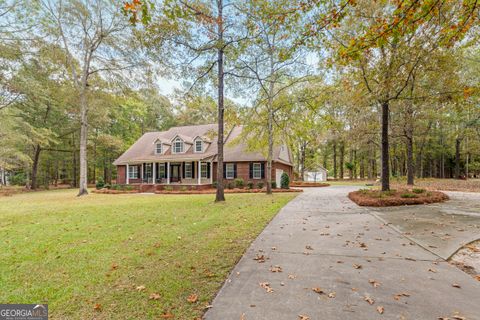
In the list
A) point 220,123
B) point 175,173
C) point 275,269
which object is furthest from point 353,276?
point 175,173

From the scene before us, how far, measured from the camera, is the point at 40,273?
3.59 m

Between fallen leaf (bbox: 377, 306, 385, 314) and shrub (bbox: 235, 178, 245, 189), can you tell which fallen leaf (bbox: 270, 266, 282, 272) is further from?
shrub (bbox: 235, 178, 245, 189)

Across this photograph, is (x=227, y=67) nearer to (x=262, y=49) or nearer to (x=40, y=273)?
(x=262, y=49)

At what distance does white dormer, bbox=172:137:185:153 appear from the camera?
23.2 m

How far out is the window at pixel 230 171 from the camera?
2156 centimetres

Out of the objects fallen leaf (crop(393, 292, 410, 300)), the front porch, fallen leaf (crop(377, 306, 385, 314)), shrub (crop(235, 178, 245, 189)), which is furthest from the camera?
the front porch

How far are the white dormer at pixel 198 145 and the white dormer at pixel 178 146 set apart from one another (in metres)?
1.23

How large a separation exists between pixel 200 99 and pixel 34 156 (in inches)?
1000

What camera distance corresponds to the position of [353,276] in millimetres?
3326

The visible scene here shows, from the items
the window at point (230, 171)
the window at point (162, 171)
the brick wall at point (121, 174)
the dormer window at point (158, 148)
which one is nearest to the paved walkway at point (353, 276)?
the window at point (230, 171)

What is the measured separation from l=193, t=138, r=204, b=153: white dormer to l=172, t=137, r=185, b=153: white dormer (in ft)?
4.03

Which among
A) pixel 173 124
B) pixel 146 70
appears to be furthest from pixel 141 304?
pixel 173 124

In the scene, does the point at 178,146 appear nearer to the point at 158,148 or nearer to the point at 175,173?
the point at 158,148

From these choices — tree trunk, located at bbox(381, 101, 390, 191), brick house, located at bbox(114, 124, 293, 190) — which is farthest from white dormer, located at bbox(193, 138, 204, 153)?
tree trunk, located at bbox(381, 101, 390, 191)
